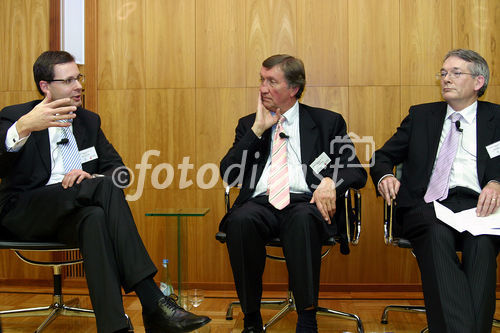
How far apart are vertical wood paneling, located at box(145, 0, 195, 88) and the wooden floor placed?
1703 mm

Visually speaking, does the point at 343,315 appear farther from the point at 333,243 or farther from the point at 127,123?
the point at 127,123

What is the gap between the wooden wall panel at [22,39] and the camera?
4000 mm

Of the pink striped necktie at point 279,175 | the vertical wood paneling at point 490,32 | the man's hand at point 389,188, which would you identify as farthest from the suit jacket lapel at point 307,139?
the vertical wood paneling at point 490,32

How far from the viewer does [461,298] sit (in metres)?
2.12

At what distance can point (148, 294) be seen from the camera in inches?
89.0

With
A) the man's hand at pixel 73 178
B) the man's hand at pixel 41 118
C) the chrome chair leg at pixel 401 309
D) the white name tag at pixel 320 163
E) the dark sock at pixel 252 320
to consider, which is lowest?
the chrome chair leg at pixel 401 309

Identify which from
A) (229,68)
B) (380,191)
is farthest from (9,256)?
(380,191)

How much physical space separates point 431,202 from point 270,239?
2.91ft

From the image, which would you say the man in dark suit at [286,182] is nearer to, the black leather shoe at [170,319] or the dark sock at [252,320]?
the dark sock at [252,320]

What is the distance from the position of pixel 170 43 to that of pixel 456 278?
109 inches

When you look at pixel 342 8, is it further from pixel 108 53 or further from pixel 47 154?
pixel 47 154

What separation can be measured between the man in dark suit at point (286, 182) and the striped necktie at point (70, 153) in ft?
2.75

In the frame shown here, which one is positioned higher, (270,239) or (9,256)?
(270,239)

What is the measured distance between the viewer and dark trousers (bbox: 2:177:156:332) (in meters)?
2.20
